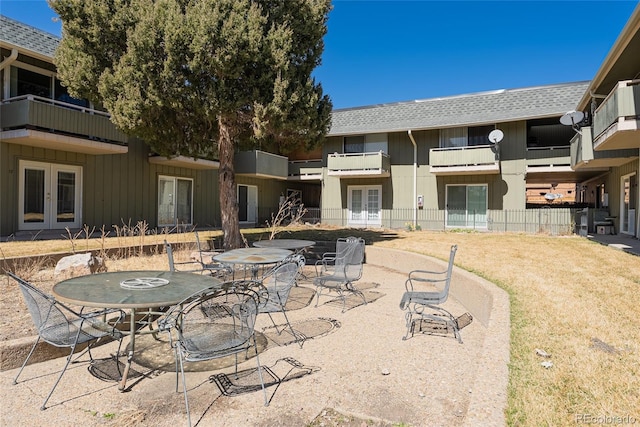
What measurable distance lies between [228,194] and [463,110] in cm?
1509

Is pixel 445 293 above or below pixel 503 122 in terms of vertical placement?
below

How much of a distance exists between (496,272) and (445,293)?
320 centimetres

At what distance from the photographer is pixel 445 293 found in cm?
504

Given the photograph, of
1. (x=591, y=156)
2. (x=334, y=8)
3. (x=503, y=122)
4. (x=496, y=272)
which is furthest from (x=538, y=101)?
(x=496, y=272)

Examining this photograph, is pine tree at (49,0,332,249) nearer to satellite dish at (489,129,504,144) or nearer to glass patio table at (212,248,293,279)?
glass patio table at (212,248,293,279)

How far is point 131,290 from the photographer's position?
3562 millimetres

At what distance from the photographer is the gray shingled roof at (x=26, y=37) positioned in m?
11.3

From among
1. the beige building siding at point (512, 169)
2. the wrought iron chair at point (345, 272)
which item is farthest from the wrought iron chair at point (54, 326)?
the beige building siding at point (512, 169)

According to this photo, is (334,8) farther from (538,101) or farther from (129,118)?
(538,101)

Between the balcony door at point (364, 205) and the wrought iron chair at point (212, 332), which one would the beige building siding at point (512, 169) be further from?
the wrought iron chair at point (212, 332)

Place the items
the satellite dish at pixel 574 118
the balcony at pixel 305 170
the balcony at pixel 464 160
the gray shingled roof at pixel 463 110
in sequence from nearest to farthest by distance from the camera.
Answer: the satellite dish at pixel 574 118 < the gray shingled roof at pixel 463 110 < the balcony at pixel 464 160 < the balcony at pixel 305 170

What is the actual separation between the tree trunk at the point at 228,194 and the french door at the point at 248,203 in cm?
1093

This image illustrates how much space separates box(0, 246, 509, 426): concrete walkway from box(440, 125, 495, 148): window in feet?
53.4

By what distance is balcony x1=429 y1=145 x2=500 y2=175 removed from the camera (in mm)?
18047
